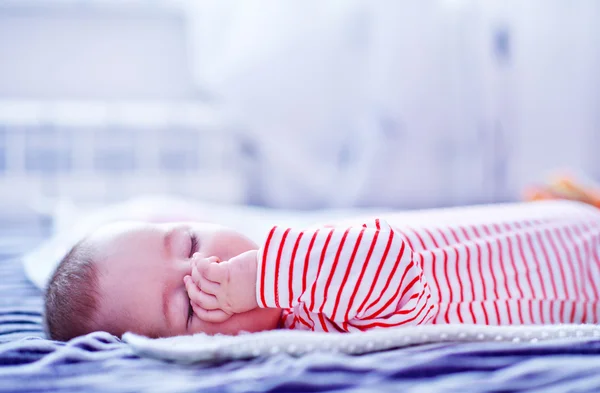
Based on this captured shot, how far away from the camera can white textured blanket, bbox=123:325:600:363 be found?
669 mm

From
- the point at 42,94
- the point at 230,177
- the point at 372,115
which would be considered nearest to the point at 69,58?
the point at 42,94

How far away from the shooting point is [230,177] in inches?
88.0

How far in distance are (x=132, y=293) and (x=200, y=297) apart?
95 mm

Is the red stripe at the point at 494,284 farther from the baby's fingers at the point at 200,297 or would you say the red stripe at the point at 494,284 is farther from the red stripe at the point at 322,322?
the baby's fingers at the point at 200,297

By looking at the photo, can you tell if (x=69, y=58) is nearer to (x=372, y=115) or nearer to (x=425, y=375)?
(x=372, y=115)

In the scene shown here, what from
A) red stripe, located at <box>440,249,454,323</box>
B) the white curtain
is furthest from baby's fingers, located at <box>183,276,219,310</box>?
the white curtain

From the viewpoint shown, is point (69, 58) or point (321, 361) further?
point (69, 58)

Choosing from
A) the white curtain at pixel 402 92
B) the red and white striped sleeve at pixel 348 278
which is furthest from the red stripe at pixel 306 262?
the white curtain at pixel 402 92

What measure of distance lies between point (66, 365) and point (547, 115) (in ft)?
7.21

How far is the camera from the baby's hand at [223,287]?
0.79 metres

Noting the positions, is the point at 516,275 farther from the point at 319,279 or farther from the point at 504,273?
the point at 319,279

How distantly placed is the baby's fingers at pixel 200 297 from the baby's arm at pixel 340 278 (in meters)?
0.02

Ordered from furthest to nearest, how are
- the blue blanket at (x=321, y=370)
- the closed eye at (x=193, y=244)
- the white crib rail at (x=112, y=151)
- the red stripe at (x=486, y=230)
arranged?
the white crib rail at (x=112, y=151), the red stripe at (x=486, y=230), the closed eye at (x=193, y=244), the blue blanket at (x=321, y=370)

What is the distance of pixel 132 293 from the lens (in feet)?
2.69
